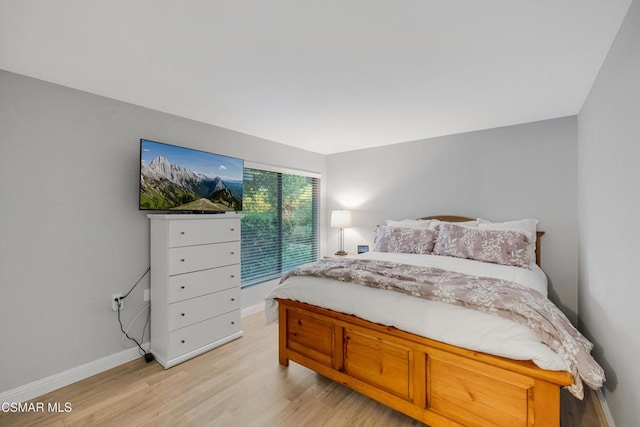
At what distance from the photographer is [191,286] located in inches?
101

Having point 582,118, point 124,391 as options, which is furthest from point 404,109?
point 124,391

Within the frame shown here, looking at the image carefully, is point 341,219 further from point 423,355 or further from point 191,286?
point 423,355

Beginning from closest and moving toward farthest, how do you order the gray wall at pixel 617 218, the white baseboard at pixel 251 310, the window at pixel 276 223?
the gray wall at pixel 617 218 → the white baseboard at pixel 251 310 → the window at pixel 276 223

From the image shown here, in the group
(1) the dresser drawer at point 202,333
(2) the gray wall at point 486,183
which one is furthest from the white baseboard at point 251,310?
(2) the gray wall at point 486,183

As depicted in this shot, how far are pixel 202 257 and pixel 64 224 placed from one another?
1.04m

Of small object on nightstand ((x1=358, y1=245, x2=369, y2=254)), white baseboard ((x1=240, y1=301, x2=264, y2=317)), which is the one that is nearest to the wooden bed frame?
white baseboard ((x1=240, y1=301, x2=264, y2=317))

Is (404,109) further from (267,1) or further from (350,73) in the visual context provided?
(267,1)

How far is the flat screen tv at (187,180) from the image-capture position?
246 centimetres

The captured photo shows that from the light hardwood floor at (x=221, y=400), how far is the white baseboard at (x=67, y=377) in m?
0.05

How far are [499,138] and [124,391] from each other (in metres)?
4.30

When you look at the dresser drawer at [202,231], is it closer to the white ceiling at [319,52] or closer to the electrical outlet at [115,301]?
the electrical outlet at [115,301]

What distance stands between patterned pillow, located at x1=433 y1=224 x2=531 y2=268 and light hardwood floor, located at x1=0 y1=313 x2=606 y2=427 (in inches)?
43.4

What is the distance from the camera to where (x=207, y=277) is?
106 inches

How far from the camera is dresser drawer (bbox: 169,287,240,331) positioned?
244cm
